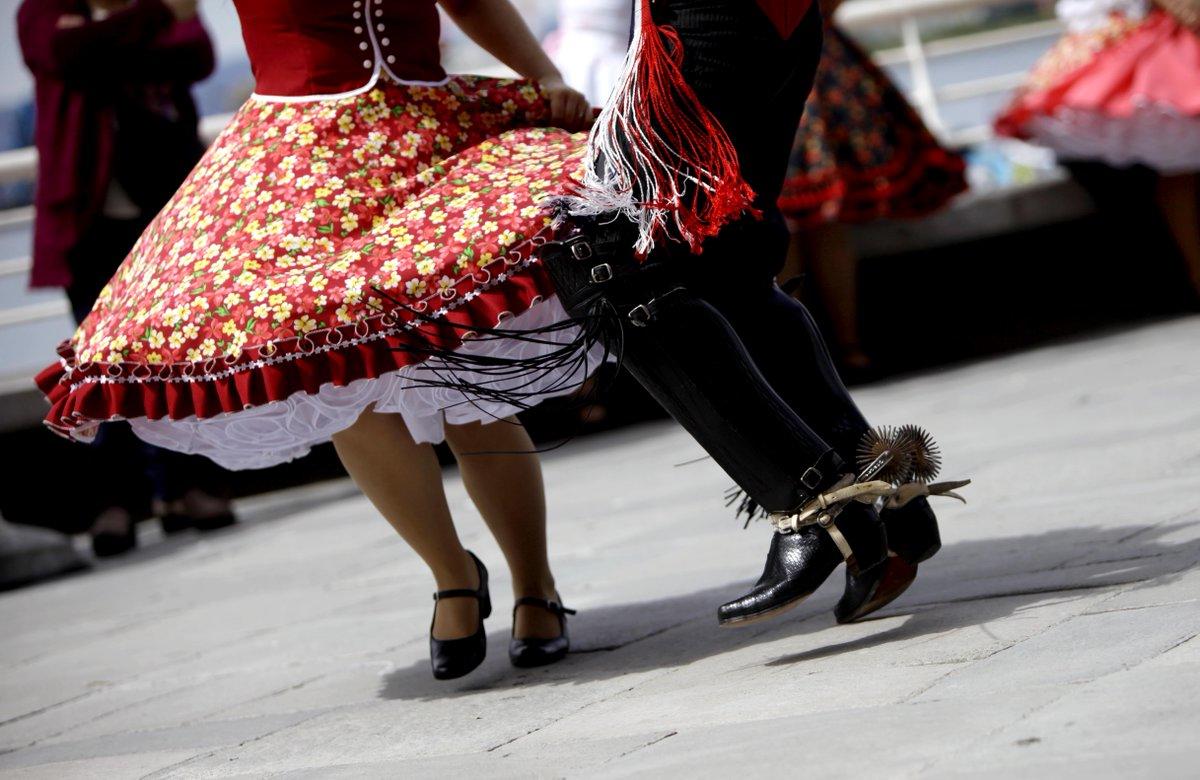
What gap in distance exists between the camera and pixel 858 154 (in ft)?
17.5

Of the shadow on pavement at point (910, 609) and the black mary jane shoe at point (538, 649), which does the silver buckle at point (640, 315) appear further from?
the black mary jane shoe at point (538, 649)

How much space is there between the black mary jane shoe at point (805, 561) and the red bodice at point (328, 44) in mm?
965

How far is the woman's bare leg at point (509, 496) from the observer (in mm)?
2576

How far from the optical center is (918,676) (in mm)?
1854

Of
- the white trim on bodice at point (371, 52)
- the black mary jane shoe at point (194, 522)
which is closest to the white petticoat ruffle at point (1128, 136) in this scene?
the black mary jane shoe at point (194, 522)

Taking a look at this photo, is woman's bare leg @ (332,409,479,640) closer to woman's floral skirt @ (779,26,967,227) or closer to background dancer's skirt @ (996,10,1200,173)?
woman's floral skirt @ (779,26,967,227)

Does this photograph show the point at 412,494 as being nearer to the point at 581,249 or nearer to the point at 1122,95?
the point at 581,249

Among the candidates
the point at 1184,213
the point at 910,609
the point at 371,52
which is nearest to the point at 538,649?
the point at 910,609

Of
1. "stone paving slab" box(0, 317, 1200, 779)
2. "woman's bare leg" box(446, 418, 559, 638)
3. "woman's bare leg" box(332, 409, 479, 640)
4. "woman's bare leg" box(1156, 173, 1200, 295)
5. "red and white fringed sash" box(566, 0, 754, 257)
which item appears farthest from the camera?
"woman's bare leg" box(1156, 173, 1200, 295)

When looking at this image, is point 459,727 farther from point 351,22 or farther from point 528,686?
point 351,22

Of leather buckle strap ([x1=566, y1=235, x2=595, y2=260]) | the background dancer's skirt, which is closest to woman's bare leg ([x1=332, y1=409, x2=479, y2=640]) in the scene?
leather buckle strap ([x1=566, y1=235, x2=595, y2=260])

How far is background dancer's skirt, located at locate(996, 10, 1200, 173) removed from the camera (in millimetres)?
5195

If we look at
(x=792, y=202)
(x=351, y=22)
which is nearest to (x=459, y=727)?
(x=351, y=22)

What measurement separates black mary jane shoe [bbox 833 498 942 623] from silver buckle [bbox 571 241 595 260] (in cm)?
54
